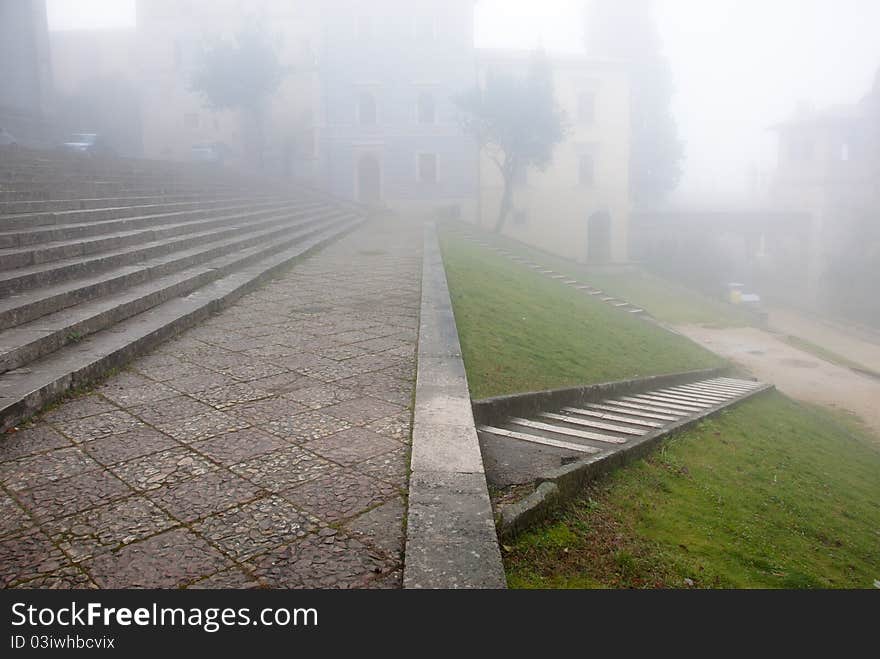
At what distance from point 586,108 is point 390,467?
36581 millimetres

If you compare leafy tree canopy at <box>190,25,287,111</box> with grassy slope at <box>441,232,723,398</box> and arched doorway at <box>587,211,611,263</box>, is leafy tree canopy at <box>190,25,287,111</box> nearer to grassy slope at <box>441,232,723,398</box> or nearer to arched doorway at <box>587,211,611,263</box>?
arched doorway at <box>587,211,611,263</box>

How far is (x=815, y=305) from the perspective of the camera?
36438 mm

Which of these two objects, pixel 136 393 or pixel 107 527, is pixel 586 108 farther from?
pixel 107 527

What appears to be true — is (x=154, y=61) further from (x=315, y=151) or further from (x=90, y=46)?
(x=315, y=151)

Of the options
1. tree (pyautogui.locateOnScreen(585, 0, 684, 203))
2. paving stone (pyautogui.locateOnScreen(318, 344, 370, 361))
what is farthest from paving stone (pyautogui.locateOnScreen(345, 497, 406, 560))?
tree (pyautogui.locateOnScreen(585, 0, 684, 203))

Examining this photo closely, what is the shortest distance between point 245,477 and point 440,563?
1.22 metres

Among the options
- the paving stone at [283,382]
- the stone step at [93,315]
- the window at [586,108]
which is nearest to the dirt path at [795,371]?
the paving stone at [283,382]

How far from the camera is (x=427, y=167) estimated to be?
1389 inches

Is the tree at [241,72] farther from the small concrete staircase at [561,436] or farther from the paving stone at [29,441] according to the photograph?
the paving stone at [29,441]

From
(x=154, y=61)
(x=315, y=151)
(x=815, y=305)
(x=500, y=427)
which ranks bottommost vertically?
(x=815, y=305)

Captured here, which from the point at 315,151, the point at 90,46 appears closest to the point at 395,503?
Answer: the point at 315,151

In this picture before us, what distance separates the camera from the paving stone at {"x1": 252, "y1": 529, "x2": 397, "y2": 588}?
8.04 feet

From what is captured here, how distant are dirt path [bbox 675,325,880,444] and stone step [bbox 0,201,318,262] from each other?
1285 centimetres

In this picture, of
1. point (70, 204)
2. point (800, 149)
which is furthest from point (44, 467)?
point (800, 149)
